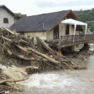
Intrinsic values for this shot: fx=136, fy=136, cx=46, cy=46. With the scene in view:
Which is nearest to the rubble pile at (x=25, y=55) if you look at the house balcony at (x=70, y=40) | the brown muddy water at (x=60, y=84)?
the brown muddy water at (x=60, y=84)

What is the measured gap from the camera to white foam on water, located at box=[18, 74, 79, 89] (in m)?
8.23

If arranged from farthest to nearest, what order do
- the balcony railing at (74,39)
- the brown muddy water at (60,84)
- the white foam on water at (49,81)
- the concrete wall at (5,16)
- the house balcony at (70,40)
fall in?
1. the concrete wall at (5,16)
2. the balcony railing at (74,39)
3. the house balcony at (70,40)
4. the white foam on water at (49,81)
5. the brown muddy water at (60,84)

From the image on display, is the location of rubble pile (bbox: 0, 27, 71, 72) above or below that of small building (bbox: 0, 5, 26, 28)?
below

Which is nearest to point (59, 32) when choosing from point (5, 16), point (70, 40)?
point (70, 40)

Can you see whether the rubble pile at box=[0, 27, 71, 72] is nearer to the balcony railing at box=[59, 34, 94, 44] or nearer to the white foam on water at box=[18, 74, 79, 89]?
the white foam on water at box=[18, 74, 79, 89]

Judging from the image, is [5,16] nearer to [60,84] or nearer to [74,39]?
[74,39]

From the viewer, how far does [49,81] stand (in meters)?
8.98

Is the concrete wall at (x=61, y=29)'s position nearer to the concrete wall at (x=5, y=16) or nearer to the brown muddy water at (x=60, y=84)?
the brown muddy water at (x=60, y=84)

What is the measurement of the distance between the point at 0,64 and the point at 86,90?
18.9 feet

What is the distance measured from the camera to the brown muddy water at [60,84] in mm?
7648

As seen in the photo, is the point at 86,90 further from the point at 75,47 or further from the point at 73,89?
the point at 75,47

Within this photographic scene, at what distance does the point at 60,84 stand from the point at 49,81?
815 mm

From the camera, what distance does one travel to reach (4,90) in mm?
6820

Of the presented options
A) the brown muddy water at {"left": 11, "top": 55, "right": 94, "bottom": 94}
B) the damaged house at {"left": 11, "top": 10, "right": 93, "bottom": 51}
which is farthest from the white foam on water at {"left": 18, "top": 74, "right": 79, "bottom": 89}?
the damaged house at {"left": 11, "top": 10, "right": 93, "bottom": 51}
